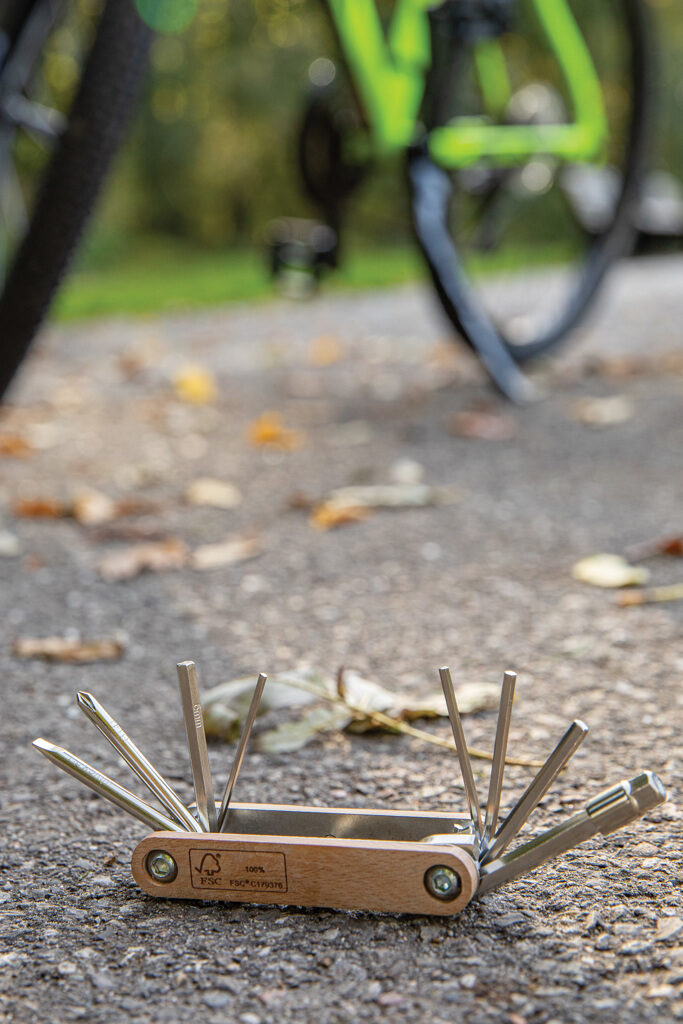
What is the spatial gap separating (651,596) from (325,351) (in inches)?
85.2

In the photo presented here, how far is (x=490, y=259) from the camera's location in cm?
336

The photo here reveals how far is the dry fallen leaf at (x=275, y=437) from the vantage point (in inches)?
95.0

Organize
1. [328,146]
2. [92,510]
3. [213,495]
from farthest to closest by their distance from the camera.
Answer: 1. [328,146]
2. [213,495]
3. [92,510]

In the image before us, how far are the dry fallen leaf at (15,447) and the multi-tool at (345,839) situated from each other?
62.1 inches

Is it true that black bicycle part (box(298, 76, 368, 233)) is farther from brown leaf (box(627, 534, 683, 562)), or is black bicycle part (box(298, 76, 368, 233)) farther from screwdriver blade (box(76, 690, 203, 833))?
screwdriver blade (box(76, 690, 203, 833))

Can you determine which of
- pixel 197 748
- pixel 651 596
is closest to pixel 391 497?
pixel 651 596

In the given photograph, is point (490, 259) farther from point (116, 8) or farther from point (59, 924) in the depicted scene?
point (59, 924)

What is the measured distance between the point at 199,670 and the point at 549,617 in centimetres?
43

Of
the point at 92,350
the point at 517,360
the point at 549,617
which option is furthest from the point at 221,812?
the point at 92,350

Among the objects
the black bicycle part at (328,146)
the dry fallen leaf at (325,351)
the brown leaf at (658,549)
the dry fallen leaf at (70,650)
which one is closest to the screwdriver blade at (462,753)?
the dry fallen leaf at (70,650)

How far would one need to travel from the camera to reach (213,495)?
2068 mm

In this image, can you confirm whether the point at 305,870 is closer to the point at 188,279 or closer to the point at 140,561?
the point at 140,561

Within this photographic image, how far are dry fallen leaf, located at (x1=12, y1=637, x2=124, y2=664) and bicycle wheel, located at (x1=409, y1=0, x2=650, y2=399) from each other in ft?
4.47

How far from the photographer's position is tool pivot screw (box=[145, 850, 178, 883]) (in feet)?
2.80
